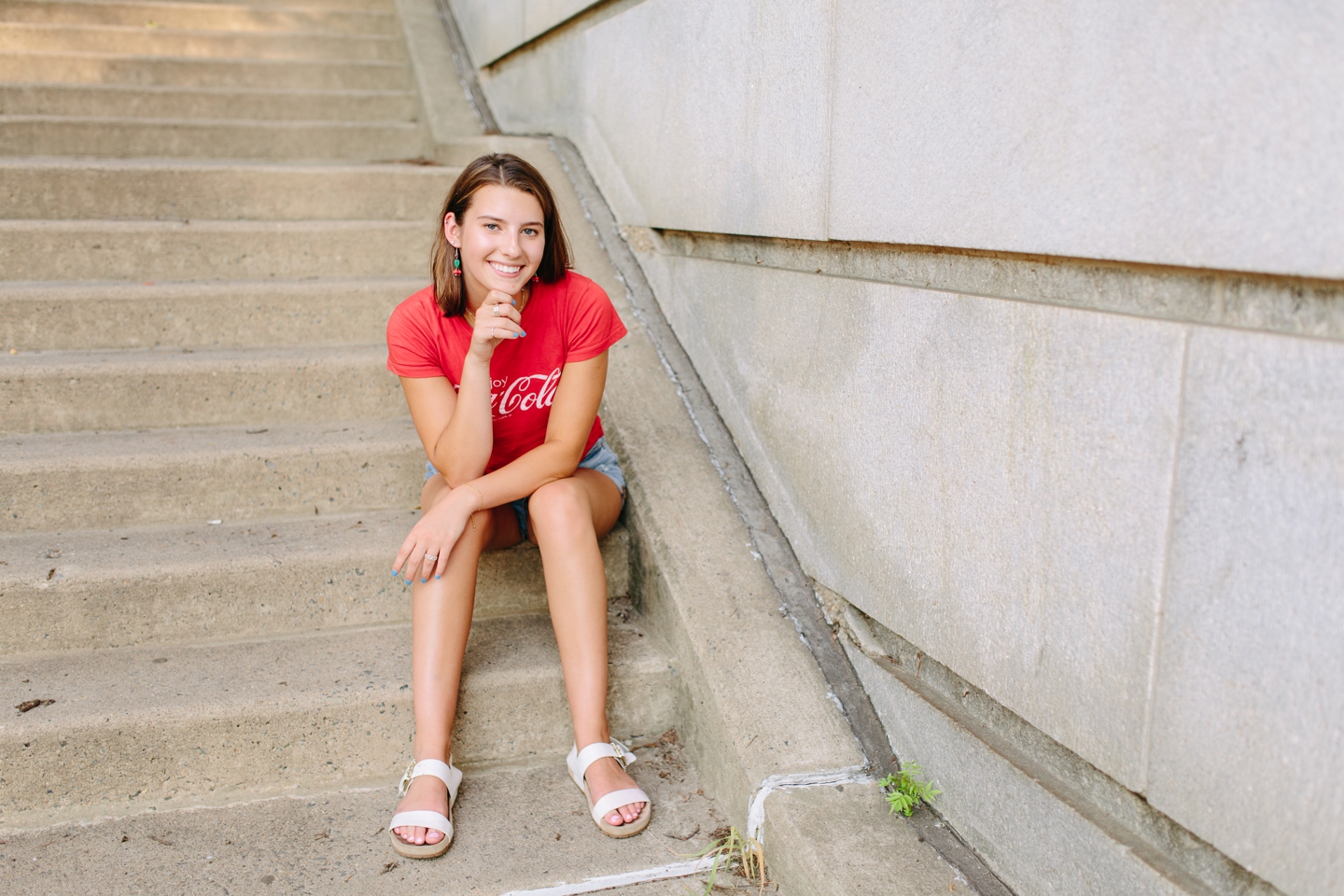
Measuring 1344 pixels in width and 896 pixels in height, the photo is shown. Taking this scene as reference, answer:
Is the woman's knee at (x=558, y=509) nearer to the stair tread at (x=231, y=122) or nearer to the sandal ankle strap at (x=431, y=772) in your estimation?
the sandal ankle strap at (x=431, y=772)

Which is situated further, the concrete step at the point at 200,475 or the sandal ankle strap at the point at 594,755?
the concrete step at the point at 200,475

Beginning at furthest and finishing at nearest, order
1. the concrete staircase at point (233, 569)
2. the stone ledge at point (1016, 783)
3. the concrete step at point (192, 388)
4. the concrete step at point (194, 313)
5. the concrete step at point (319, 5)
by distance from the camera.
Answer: the concrete step at point (319, 5), the concrete step at point (194, 313), the concrete step at point (192, 388), the concrete staircase at point (233, 569), the stone ledge at point (1016, 783)

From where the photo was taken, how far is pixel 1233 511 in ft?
4.14

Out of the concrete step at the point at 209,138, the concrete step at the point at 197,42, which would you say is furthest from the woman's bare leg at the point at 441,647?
the concrete step at the point at 197,42

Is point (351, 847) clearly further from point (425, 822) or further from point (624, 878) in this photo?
point (624, 878)

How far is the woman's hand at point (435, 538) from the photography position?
223 cm

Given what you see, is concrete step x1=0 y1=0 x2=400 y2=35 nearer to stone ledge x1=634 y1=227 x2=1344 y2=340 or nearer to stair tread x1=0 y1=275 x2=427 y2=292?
stair tread x1=0 y1=275 x2=427 y2=292

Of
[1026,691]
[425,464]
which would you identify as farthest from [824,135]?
[425,464]

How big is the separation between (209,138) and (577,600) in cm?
330

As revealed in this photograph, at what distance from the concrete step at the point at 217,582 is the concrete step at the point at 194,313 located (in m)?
0.80

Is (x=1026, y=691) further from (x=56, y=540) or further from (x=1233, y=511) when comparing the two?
(x=56, y=540)

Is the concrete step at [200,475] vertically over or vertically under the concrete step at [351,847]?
over

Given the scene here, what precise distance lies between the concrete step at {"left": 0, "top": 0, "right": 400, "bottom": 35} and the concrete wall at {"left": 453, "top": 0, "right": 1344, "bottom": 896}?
4.04 metres

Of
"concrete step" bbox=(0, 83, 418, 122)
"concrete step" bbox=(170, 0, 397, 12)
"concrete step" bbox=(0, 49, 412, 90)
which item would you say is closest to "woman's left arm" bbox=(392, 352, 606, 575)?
"concrete step" bbox=(0, 83, 418, 122)
